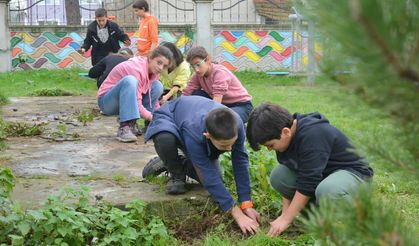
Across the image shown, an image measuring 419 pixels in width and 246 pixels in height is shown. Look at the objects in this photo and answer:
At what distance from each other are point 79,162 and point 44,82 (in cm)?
860

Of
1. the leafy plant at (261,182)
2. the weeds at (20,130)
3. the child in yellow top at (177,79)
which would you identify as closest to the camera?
the leafy plant at (261,182)

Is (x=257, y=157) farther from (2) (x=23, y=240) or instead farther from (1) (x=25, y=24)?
(1) (x=25, y=24)

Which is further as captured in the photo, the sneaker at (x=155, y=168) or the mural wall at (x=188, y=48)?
the mural wall at (x=188, y=48)

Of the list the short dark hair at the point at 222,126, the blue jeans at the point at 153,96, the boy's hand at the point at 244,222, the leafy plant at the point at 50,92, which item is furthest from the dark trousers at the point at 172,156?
the leafy plant at the point at 50,92

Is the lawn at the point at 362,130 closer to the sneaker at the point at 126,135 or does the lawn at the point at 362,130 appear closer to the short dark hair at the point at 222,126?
the short dark hair at the point at 222,126

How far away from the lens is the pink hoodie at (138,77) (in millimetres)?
5602

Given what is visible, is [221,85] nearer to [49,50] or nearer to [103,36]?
[103,36]

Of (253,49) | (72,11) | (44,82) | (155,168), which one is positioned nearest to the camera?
(155,168)

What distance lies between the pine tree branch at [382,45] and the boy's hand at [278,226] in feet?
7.49

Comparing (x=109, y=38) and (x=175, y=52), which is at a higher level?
(x=109, y=38)

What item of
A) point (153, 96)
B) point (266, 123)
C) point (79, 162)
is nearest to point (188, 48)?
point (153, 96)

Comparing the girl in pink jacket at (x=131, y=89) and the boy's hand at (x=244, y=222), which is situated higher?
the girl in pink jacket at (x=131, y=89)

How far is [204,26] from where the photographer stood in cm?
1527

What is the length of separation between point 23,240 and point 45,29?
12.8 m
